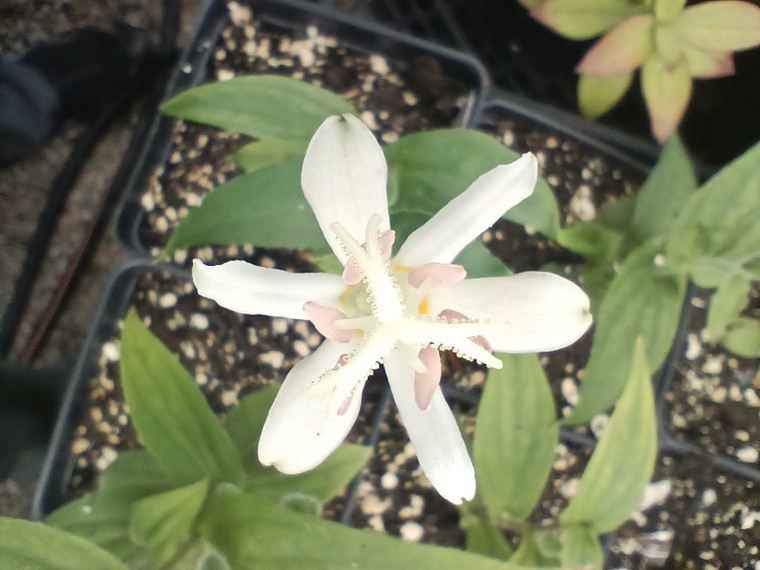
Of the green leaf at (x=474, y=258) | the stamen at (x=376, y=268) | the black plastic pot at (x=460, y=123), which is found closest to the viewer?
the stamen at (x=376, y=268)

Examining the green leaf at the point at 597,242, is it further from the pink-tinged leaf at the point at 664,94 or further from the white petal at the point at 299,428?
the white petal at the point at 299,428

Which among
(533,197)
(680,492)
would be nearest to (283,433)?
(533,197)

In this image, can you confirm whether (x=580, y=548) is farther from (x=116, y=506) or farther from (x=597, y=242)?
(x=116, y=506)

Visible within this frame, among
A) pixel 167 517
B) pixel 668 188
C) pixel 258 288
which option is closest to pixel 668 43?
pixel 668 188

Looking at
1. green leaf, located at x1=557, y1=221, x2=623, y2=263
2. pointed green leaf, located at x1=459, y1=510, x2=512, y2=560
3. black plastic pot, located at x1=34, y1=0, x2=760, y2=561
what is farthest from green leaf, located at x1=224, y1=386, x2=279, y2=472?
green leaf, located at x1=557, y1=221, x2=623, y2=263

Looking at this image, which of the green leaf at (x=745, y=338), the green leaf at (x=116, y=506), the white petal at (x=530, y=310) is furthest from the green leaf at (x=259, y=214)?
the green leaf at (x=745, y=338)

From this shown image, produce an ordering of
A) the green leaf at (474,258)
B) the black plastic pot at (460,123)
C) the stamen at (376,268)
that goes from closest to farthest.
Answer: the stamen at (376,268) < the green leaf at (474,258) < the black plastic pot at (460,123)

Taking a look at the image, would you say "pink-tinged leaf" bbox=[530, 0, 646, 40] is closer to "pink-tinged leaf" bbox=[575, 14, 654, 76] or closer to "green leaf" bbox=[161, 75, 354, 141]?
"pink-tinged leaf" bbox=[575, 14, 654, 76]

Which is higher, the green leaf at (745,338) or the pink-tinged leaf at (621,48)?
the pink-tinged leaf at (621,48)
